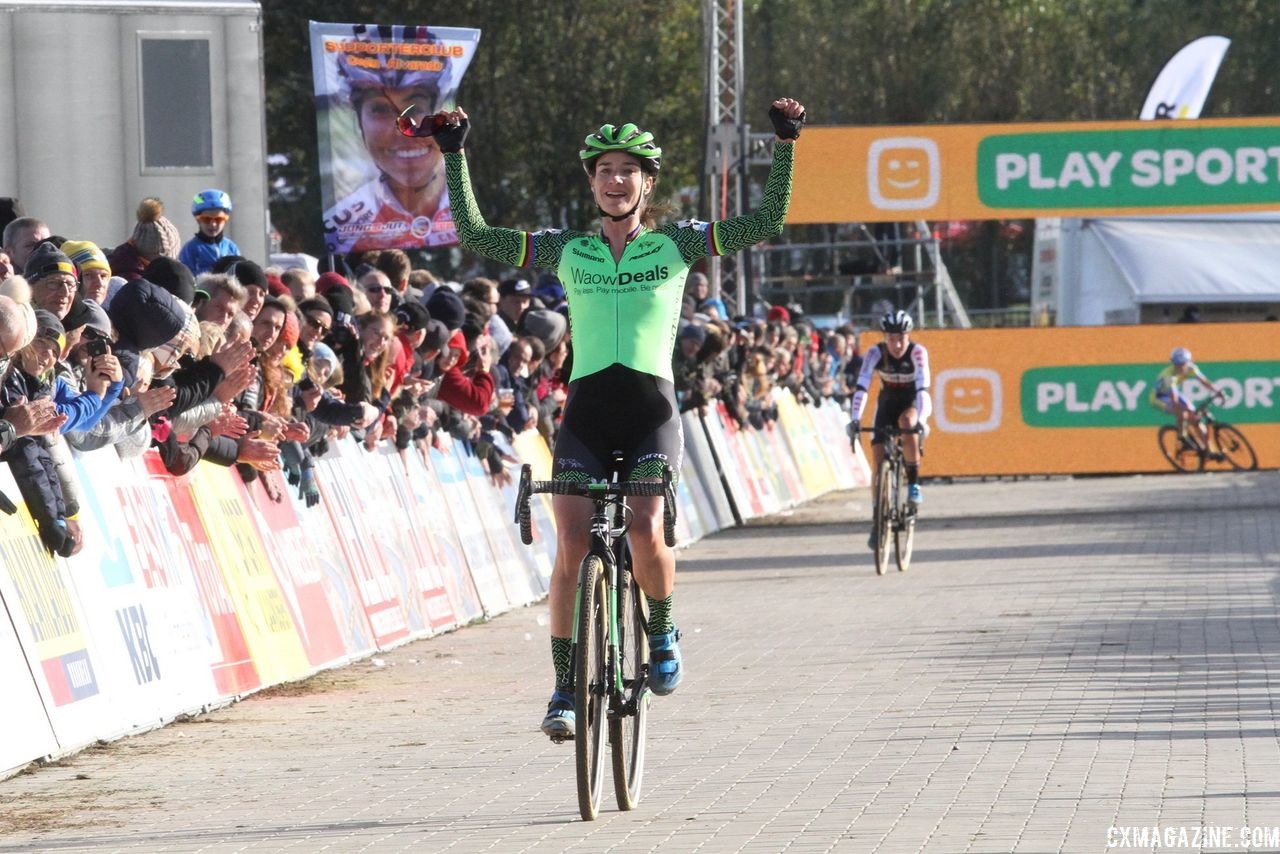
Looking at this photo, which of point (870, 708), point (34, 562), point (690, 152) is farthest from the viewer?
point (690, 152)

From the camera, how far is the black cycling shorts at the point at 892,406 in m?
18.1

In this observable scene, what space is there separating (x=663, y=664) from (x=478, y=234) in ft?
5.20

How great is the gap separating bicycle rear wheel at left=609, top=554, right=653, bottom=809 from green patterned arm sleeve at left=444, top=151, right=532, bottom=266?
3.71 ft

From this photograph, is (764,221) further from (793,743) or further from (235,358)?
(235,358)

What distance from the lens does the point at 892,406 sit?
18.2 m

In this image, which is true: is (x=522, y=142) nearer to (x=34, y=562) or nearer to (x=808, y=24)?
(x=808, y=24)

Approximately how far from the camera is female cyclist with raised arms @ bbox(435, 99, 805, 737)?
764cm

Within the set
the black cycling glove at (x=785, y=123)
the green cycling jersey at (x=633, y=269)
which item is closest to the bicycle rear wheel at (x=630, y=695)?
the green cycling jersey at (x=633, y=269)

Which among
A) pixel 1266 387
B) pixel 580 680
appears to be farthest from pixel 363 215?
pixel 1266 387

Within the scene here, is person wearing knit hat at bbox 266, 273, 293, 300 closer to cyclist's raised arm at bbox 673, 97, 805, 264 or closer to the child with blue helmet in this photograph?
the child with blue helmet

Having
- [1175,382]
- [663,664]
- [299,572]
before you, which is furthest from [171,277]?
[1175,382]

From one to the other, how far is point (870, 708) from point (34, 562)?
3.49 metres

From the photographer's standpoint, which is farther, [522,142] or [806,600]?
[522,142]

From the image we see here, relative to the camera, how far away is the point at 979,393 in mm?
28688
